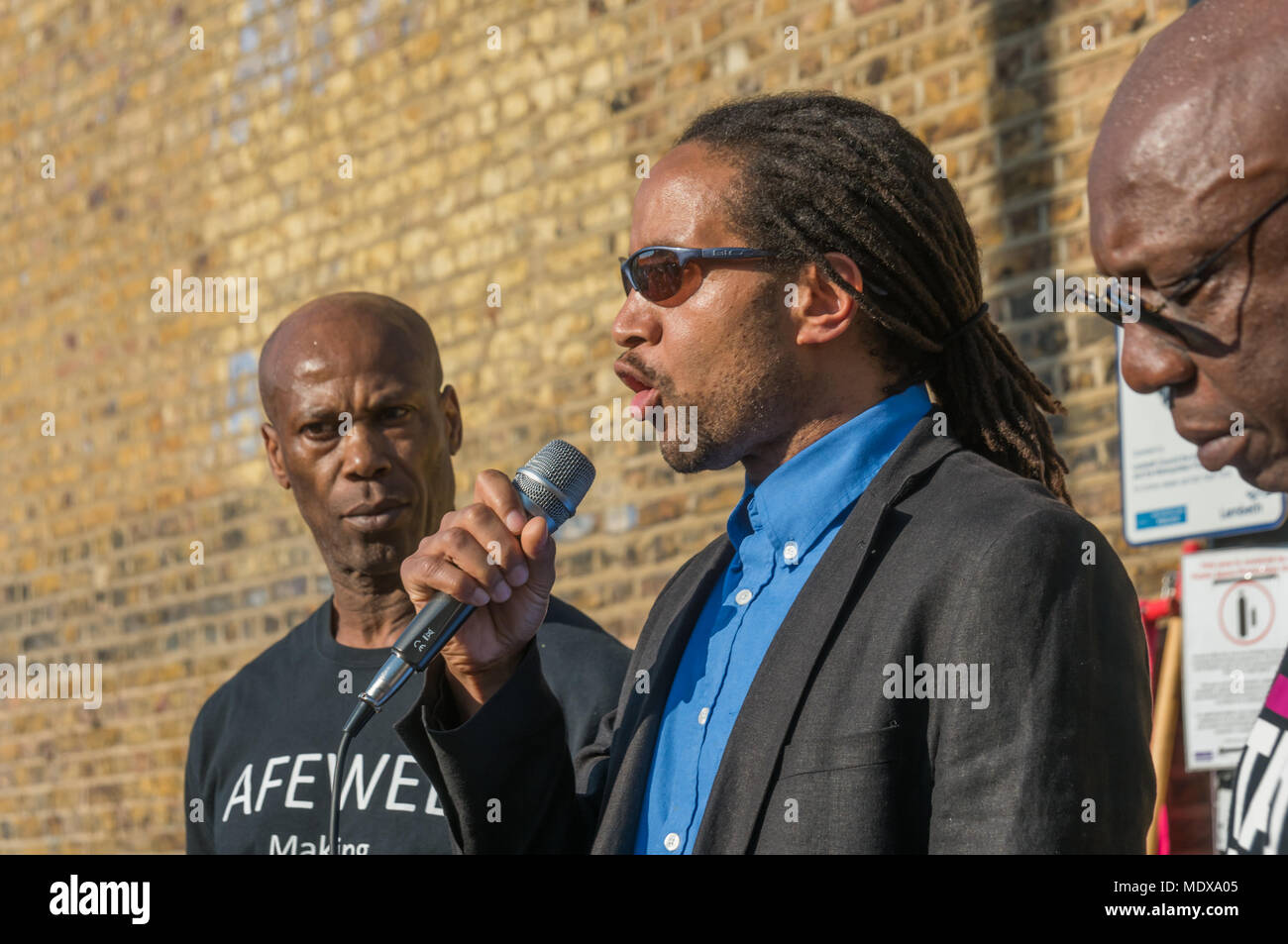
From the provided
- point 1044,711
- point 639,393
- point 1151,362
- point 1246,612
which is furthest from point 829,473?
point 1246,612

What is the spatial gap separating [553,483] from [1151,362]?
1076 mm

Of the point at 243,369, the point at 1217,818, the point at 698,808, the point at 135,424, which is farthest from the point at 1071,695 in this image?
the point at 135,424

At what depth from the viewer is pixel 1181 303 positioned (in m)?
1.73

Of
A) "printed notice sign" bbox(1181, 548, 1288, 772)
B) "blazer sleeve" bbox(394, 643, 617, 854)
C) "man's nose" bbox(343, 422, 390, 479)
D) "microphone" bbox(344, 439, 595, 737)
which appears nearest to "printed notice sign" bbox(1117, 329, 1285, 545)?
"printed notice sign" bbox(1181, 548, 1288, 772)

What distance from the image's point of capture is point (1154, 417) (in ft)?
14.8

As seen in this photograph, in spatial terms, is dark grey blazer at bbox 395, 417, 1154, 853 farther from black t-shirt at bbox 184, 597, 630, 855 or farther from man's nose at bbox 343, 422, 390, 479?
man's nose at bbox 343, 422, 390, 479

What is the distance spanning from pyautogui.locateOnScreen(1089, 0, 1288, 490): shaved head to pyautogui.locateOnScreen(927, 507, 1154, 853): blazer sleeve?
327 mm

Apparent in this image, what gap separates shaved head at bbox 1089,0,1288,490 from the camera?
1.67 m

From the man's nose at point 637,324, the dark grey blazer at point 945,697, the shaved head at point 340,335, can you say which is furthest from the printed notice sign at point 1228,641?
the man's nose at point 637,324

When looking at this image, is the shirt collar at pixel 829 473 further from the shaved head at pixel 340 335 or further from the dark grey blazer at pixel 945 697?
the shaved head at pixel 340 335

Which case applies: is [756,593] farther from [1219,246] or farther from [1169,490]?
[1169,490]

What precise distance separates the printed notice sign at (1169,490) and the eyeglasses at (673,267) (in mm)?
2103

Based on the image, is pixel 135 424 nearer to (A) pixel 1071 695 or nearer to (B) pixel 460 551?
(B) pixel 460 551

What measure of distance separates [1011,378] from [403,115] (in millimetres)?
5081
